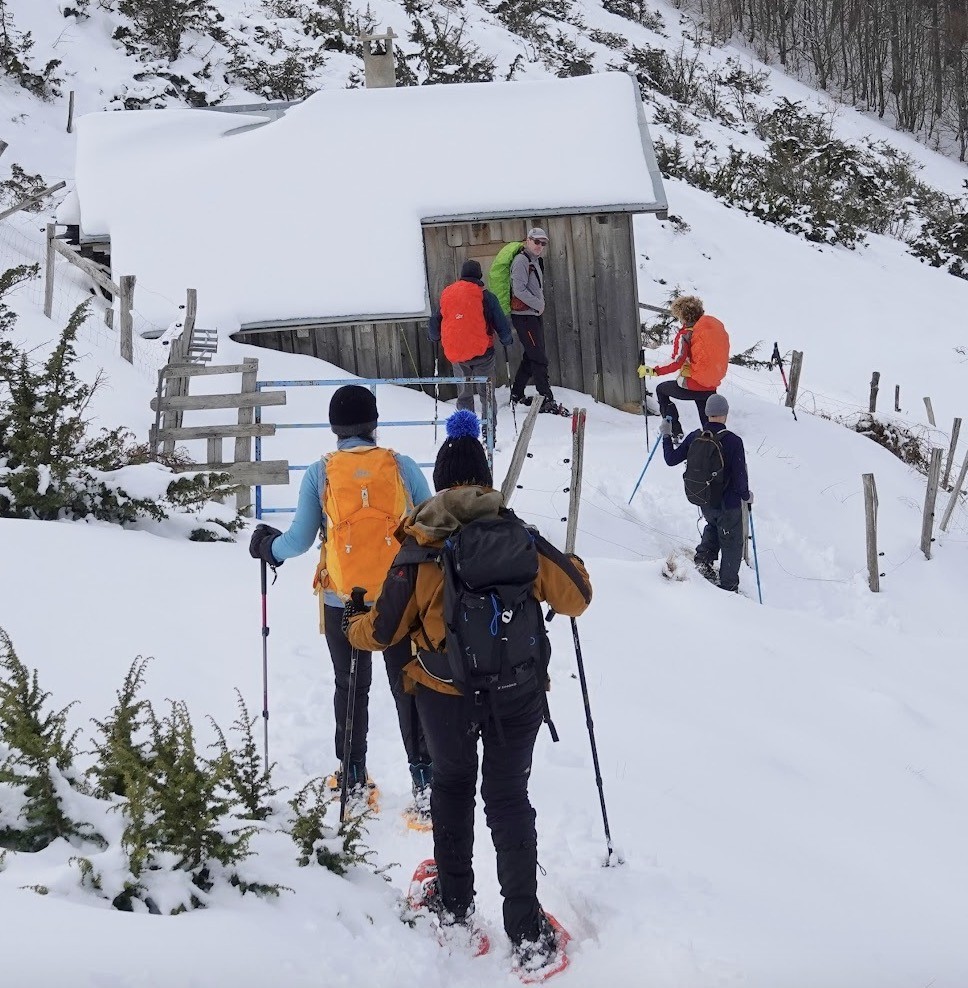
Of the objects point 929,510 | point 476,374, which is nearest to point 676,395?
point 476,374

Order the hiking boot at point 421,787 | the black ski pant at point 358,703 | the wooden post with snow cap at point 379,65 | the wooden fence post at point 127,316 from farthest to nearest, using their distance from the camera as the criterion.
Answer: the wooden post with snow cap at point 379,65
the wooden fence post at point 127,316
the hiking boot at point 421,787
the black ski pant at point 358,703

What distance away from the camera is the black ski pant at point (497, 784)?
340 cm

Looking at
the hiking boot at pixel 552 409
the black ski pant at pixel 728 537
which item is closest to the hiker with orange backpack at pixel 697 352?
the black ski pant at pixel 728 537

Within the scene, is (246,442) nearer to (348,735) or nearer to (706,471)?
(706,471)

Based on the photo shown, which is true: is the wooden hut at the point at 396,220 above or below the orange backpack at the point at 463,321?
above

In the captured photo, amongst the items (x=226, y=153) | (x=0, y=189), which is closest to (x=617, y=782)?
(x=226, y=153)

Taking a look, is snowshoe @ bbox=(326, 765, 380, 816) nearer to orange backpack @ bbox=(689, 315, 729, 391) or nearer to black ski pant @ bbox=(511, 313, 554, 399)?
orange backpack @ bbox=(689, 315, 729, 391)

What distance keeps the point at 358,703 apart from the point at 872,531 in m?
6.91

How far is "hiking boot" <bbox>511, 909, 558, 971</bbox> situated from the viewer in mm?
3434

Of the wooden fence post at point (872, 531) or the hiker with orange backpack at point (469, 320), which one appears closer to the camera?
the wooden fence post at point (872, 531)

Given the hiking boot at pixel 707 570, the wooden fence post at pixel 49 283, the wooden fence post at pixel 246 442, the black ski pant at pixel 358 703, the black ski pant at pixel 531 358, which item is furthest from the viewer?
the wooden fence post at pixel 49 283

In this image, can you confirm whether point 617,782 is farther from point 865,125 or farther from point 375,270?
point 865,125

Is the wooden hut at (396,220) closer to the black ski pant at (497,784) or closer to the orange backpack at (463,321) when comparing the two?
the orange backpack at (463,321)

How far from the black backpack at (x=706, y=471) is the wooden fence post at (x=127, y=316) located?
7.66 m
